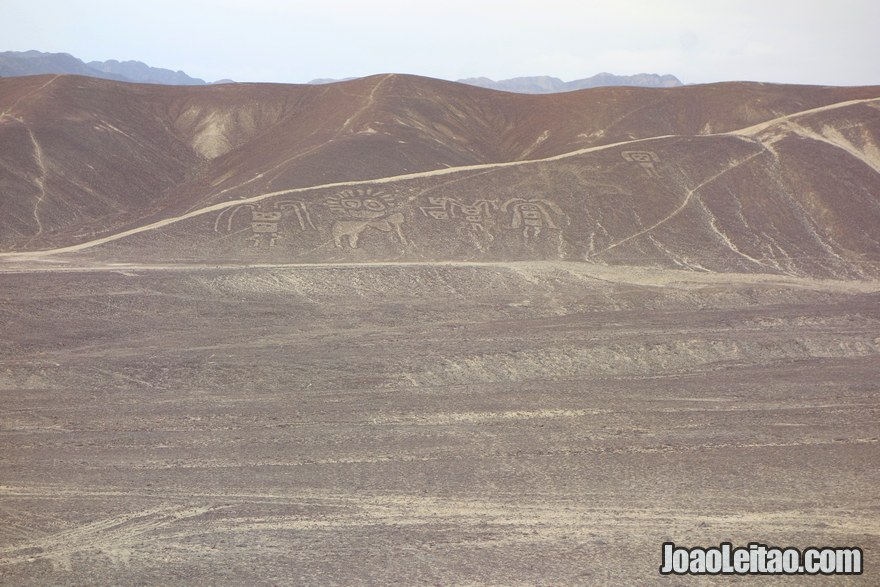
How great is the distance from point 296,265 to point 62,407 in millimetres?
16426

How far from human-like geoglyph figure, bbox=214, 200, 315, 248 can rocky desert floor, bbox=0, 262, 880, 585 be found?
25.0 ft

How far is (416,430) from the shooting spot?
17.5 m

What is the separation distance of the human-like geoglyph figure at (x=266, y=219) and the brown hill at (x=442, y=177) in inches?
5.2

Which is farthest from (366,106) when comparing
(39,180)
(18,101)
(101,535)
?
(101,535)

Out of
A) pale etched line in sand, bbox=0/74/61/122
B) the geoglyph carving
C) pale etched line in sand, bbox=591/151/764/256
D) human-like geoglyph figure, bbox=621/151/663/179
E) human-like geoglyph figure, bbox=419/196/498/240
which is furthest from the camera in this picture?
pale etched line in sand, bbox=0/74/61/122

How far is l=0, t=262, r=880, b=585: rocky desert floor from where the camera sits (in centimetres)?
1248

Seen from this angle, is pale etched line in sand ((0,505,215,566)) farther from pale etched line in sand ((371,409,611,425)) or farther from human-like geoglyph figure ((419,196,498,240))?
human-like geoglyph figure ((419,196,498,240))

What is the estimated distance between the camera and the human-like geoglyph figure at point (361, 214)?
38.9 meters

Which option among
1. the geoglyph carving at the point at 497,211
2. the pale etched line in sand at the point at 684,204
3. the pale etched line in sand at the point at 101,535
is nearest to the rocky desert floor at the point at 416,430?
the pale etched line in sand at the point at 101,535

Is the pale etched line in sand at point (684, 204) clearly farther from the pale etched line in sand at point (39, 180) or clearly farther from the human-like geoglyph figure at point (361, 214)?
the pale etched line in sand at point (39, 180)

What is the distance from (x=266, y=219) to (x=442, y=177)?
1103 centimetres

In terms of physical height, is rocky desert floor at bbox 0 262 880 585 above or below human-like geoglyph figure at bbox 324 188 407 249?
below

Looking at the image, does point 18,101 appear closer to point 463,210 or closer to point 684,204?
point 463,210

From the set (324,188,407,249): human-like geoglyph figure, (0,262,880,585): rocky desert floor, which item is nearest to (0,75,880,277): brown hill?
(324,188,407,249): human-like geoglyph figure
